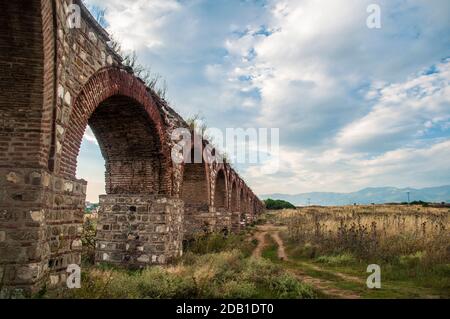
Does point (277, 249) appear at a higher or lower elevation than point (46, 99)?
lower

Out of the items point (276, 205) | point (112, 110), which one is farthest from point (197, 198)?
point (276, 205)

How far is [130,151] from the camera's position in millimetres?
9359

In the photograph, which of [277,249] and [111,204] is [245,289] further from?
[277,249]

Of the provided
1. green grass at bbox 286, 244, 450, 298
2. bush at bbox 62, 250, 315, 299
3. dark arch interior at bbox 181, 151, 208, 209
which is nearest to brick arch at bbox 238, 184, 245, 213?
dark arch interior at bbox 181, 151, 208, 209

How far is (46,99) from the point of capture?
4.66 m

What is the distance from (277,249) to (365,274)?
229 inches

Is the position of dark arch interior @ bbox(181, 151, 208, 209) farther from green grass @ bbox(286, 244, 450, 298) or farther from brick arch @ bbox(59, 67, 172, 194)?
green grass @ bbox(286, 244, 450, 298)

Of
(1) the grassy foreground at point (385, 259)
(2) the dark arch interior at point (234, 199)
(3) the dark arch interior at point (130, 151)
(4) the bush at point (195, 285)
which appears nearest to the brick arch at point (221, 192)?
(2) the dark arch interior at point (234, 199)

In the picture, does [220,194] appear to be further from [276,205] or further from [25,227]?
[276,205]

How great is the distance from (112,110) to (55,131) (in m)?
3.41

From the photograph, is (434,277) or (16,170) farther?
A: (434,277)

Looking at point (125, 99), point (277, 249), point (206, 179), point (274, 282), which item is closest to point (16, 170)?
point (125, 99)
